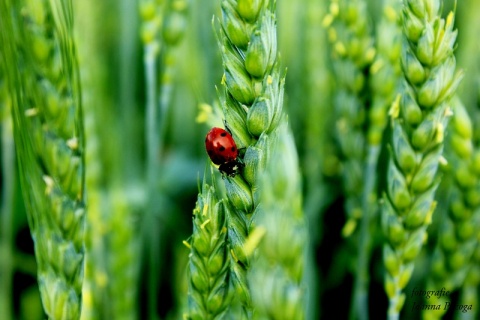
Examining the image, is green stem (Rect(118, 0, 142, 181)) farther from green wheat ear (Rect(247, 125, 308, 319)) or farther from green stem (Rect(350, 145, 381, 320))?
green wheat ear (Rect(247, 125, 308, 319))

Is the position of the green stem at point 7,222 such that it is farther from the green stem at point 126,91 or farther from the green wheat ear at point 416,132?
the green wheat ear at point 416,132

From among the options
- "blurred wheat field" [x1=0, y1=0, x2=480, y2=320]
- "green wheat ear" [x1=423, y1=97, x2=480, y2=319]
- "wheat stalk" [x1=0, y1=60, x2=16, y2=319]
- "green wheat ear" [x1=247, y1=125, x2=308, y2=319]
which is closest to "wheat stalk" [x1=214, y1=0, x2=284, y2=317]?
"blurred wheat field" [x1=0, y1=0, x2=480, y2=320]

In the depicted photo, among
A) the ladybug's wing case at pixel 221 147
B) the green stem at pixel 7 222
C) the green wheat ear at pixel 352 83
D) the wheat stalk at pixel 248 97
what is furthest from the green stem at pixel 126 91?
the wheat stalk at pixel 248 97

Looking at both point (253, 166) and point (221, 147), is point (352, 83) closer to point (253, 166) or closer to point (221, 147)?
point (221, 147)

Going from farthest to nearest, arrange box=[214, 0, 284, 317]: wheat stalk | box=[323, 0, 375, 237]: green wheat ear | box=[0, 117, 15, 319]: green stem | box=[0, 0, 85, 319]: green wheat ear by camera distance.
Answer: box=[0, 117, 15, 319]: green stem < box=[323, 0, 375, 237]: green wheat ear < box=[0, 0, 85, 319]: green wheat ear < box=[214, 0, 284, 317]: wheat stalk

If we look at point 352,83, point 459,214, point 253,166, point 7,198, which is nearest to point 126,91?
point 7,198

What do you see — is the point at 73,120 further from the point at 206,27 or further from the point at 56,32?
the point at 206,27

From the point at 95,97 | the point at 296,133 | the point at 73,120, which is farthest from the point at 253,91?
the point at 296,133
